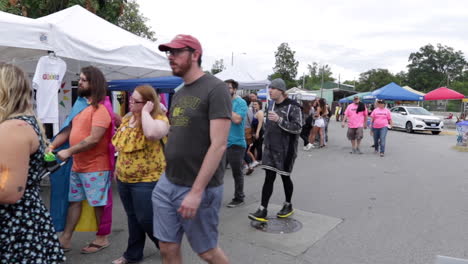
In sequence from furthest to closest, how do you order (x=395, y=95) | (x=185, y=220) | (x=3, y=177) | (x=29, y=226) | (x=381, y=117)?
(x=395, y=95), (x=381, y=117), (x=185, y=220), (x=29, y=226), (x=3, y=177)

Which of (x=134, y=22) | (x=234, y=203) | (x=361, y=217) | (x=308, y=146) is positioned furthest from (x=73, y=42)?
(x=134, y=22)

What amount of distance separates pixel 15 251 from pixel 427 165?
9421 millimetres

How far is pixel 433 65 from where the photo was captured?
73188 mm

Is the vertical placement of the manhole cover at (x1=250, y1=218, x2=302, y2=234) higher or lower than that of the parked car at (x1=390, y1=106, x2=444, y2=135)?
lower

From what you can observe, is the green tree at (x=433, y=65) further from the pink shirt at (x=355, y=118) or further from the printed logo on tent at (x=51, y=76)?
the printed logo on tent at (x=51, y=76)

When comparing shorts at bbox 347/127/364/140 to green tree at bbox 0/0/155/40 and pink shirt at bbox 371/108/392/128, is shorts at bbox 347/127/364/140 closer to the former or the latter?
pink shirt at bbox 371/108/392/128

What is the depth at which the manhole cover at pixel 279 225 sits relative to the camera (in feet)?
13.9

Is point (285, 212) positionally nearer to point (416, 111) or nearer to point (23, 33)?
point (23, 33)

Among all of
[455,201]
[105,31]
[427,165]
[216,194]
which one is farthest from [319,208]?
[427,165]

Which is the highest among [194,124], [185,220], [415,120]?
[194,124]

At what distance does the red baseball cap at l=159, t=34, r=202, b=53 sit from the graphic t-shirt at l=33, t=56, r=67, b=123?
2884 millimetres

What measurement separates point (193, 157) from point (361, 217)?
138 inches

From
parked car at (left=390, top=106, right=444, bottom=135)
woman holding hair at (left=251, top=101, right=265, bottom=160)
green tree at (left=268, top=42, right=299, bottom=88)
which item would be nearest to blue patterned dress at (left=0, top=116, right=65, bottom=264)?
woman holding hair at (left=251, top=101, right=265, bottom=160)

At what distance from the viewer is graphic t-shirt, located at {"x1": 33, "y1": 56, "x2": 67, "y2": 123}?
4.30m
